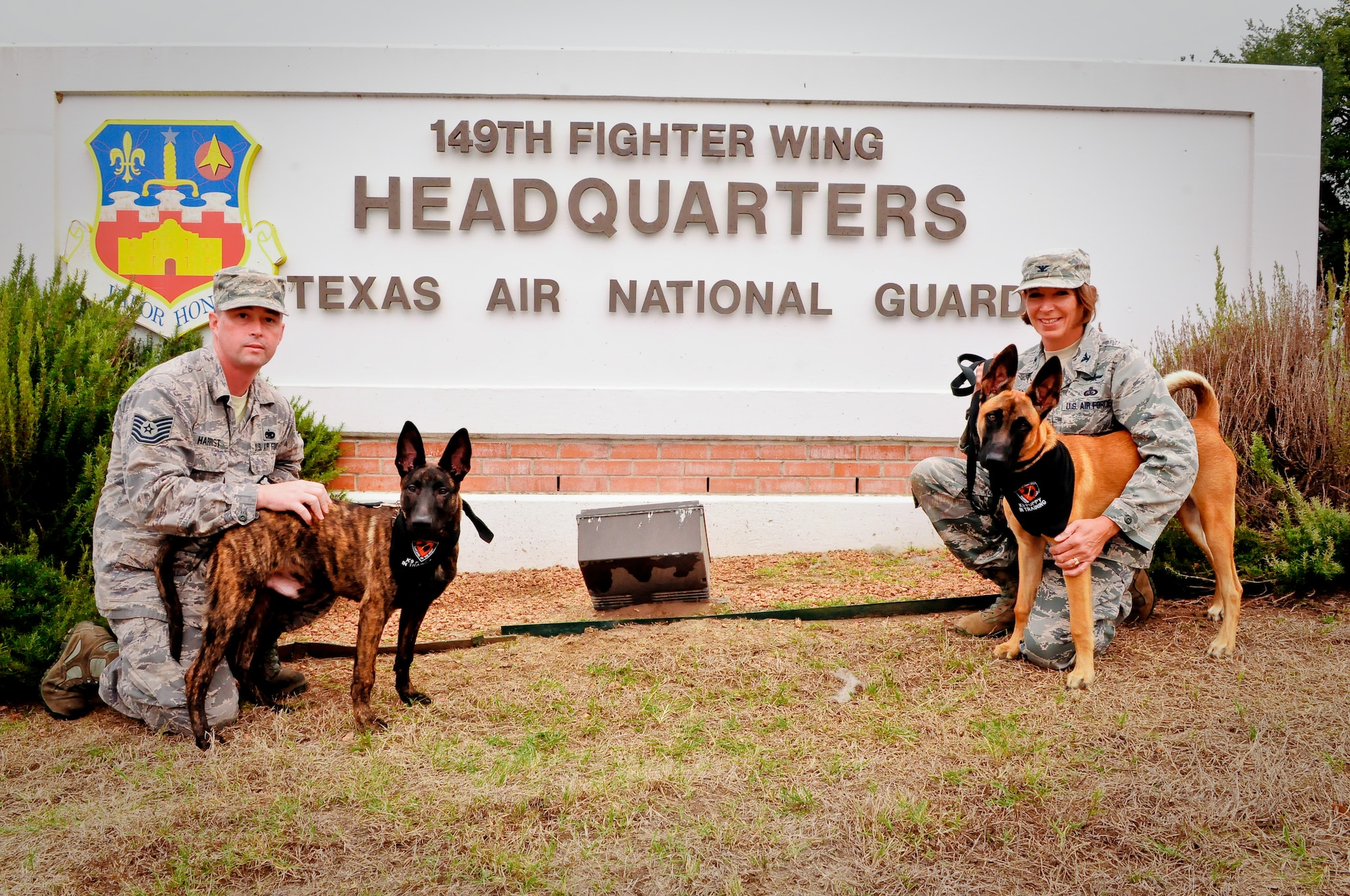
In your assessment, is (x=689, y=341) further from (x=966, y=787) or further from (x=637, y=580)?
(x=966, y=787)

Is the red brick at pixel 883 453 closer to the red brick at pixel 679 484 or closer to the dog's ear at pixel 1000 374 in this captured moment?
the red brick at pixel 679 484

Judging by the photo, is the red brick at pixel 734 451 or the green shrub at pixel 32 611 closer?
the green shrub at pixel 32 611

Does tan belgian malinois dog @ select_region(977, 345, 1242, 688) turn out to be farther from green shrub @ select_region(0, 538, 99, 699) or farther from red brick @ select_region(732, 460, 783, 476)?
green shrub @ select_region(0, 538, 99, 699)

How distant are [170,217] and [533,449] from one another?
343cm

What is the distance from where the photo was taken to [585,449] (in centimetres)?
751

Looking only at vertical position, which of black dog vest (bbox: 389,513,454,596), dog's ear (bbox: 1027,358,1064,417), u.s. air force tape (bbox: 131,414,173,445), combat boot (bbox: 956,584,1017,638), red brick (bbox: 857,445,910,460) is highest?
dog's ear (bbox: 1027,358,1064,417)

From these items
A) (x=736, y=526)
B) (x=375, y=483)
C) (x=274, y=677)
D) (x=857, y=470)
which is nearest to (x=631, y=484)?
(x=736, y=526)

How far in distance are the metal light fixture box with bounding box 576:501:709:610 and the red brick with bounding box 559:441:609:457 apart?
5.06ft

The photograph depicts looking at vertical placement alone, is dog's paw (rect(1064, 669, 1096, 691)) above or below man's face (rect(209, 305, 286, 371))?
below

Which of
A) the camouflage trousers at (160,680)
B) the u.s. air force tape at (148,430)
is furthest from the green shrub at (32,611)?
the u.s. air force tape at (148,430)

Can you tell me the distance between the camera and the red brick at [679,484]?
7.51 metres

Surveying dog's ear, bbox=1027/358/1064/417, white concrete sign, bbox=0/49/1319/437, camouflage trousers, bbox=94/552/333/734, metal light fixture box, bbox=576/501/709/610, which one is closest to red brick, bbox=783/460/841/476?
white concrete sign, bbox=0/49/1319/437

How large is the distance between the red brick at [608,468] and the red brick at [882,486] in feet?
6.23

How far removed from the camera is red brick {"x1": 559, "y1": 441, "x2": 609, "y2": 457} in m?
7.50
